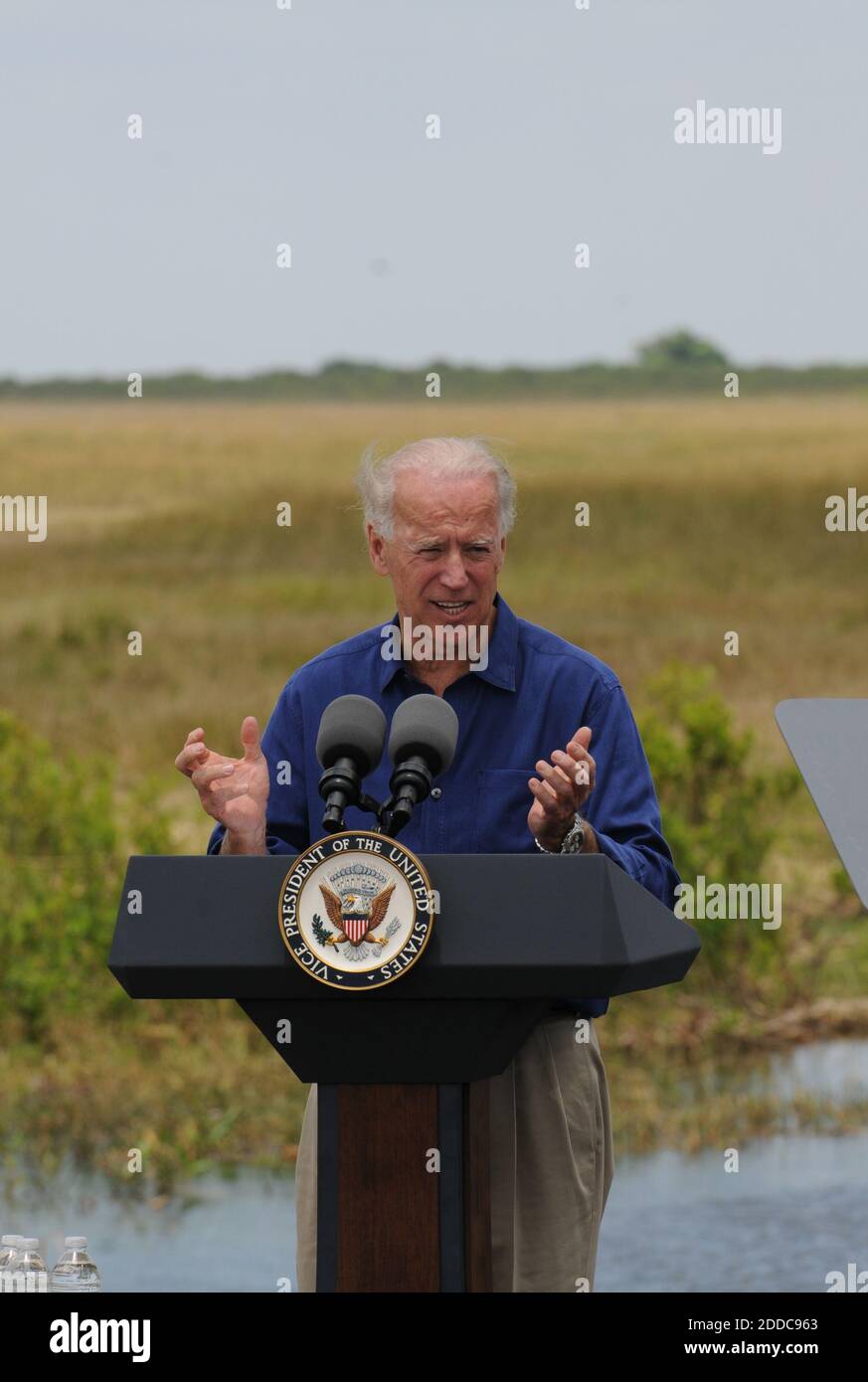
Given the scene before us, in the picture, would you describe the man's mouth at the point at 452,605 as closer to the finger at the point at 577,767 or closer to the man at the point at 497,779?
the man at the point at 497,779

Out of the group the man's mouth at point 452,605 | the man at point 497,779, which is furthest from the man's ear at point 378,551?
the man's mouth at point 452,605

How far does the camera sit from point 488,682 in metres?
2.99

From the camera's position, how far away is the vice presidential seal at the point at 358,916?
93.1 inches

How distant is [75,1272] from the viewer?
2.67 meters

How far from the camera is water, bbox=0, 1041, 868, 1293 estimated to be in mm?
6094

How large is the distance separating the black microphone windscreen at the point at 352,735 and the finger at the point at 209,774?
185 millimetres

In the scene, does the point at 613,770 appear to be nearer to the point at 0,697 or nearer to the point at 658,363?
the point at 0,697

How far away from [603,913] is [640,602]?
8.26 m

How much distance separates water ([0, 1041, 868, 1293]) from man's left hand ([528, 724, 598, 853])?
3589 mm

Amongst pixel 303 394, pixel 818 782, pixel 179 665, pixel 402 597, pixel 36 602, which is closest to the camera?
pixel 818 782

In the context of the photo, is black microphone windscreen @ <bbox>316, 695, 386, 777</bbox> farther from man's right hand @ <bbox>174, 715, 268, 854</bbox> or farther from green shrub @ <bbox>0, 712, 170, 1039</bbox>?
green shrub @ <bbox>0, 712, 170, 1039</bbox>

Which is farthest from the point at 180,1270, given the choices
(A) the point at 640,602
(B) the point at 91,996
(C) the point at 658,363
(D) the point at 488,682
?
(C) the point at 658,363

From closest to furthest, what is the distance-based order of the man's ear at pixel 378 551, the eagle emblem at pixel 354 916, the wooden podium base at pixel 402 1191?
the eagle emblem at pixel 354 916
the wooden podium base at pixel 402 1191
the man's ear at pixel 378 551

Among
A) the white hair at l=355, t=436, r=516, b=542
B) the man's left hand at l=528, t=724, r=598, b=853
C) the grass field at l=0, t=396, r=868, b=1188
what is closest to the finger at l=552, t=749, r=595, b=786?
the man's left hand at l=528, t=724, r=598, b=853
